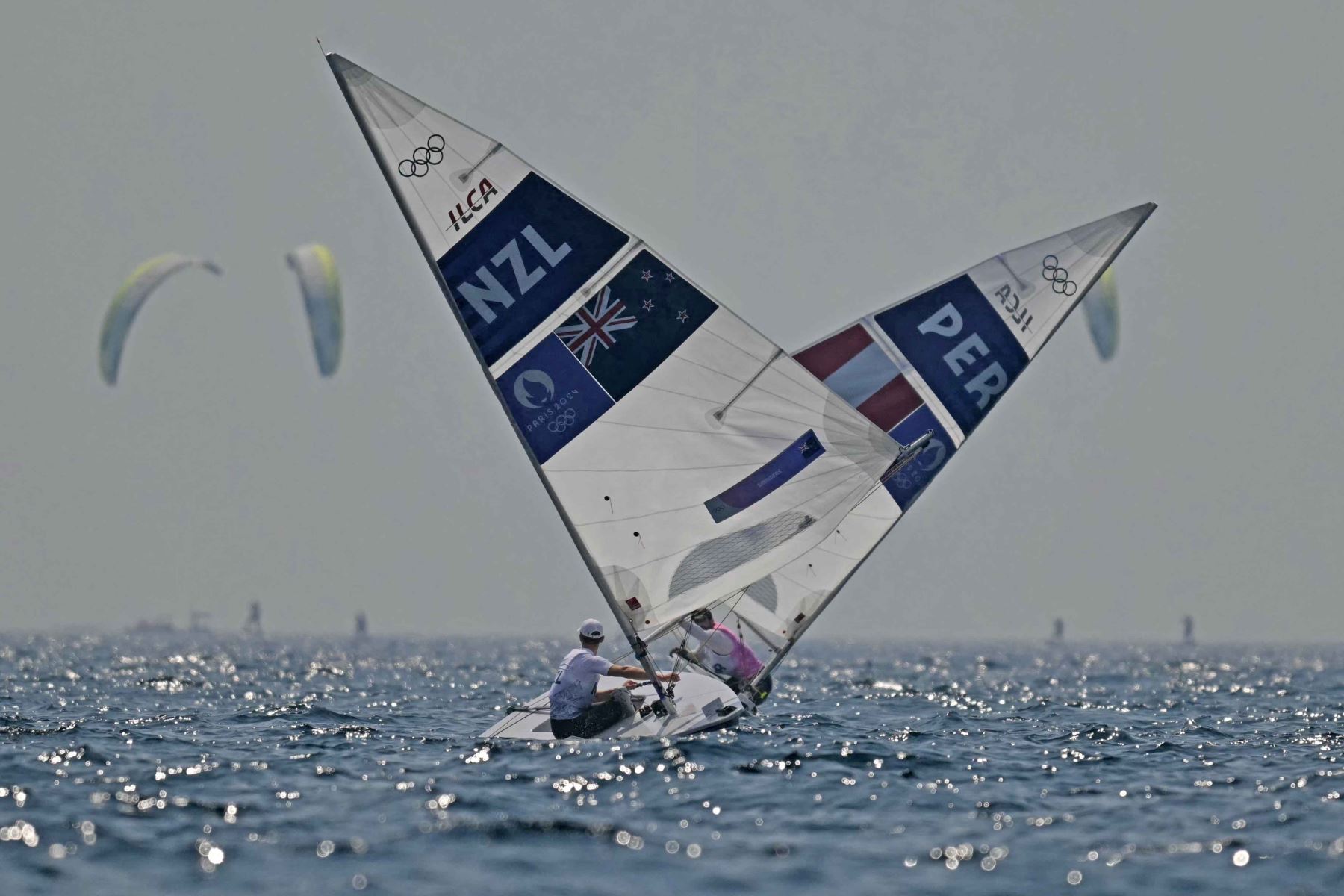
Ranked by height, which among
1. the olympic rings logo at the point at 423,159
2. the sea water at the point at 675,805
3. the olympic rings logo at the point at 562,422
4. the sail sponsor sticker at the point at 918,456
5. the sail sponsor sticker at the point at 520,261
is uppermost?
the olympic rings logo at the point at 423,159

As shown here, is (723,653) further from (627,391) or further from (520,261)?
(520,261)

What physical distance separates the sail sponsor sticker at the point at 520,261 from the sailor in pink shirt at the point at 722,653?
14.6ft

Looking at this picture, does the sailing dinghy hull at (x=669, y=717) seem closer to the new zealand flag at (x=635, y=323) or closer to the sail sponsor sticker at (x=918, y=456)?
the new zealand flag at (x=635, y=323)

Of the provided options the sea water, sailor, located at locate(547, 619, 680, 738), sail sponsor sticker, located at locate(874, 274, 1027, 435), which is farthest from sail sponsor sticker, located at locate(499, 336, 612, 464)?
sail sponsor sticker, located at locate(874, 274, 1027, 435)

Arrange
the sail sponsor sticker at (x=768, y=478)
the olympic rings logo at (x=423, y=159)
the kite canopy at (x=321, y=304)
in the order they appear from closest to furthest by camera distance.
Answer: the olympic rings logo at (x=423, y=159) < the sail sponsor sticker at (x=768, y=478) < the kite canopy at (x=321, y=304)

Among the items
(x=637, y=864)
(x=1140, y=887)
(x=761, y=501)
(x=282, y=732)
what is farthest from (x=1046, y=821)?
(x=282, y=732)

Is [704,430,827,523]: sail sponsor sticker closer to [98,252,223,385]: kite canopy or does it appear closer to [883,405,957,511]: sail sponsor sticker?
[883,405,957,511]: sail sponsor sticker

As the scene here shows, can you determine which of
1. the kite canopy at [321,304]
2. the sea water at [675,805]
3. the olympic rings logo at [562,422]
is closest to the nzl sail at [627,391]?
the olympic rings logo at [562,422]

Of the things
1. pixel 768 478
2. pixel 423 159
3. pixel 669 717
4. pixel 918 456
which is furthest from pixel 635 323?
pixel 918 456

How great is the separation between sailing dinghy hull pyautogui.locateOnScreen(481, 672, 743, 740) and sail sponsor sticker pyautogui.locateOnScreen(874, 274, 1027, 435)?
214 inches

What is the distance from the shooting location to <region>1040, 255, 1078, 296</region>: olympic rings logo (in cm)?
2192

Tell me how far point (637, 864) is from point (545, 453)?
661 cm

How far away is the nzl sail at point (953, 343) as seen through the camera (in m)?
21.7

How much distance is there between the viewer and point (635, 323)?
16.9 meters
